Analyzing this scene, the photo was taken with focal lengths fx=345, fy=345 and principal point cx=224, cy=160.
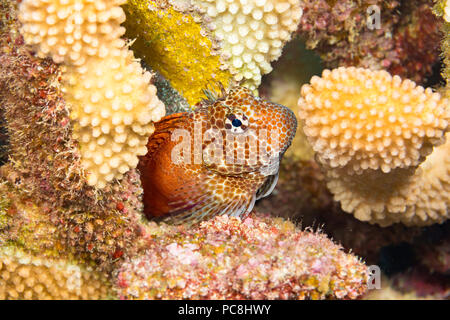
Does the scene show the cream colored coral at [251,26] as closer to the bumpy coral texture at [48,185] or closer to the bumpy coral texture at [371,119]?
the bumpy coral texture at [371,119]

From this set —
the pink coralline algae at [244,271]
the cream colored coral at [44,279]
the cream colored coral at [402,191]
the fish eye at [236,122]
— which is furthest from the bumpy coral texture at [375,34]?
the cream colored coral at [44,279]

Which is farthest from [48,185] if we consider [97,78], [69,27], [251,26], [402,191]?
[402,191]

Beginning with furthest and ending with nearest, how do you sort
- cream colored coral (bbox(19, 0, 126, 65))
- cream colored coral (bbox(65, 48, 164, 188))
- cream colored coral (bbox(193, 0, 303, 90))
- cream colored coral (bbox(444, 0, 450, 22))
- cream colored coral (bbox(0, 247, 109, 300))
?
cream colored coral (bbox(444, 0, 450, 22)) < cream colored coral (bbox(193, 0, 303, 90)) < cream colored coral (bbox(0, 247, 109, 300)) < cream colored coral (bbox(65, 48, 164, 188)) < cream colored coral (bbox(19, 0, 126, 65))

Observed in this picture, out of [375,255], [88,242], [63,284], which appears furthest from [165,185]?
[375,255]

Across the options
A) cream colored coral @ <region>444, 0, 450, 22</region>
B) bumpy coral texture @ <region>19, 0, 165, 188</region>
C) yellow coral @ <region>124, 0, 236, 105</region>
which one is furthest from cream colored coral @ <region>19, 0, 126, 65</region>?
cream colored coral @ <region>444, 0, 450, 22</region>

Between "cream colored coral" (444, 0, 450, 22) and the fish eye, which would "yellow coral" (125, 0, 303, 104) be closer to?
the fish eye

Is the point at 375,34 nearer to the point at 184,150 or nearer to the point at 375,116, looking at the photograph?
the point at 375,116
